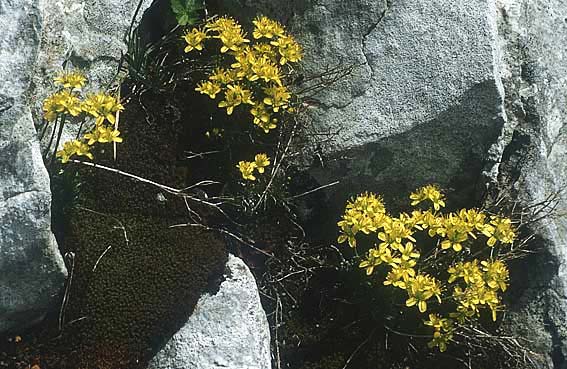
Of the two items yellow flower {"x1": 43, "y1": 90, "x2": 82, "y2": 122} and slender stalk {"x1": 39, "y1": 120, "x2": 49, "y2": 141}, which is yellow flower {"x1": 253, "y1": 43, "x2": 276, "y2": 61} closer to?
yellow flower {"x1": 43, "y1": 90, "x2": 82, "y2": 122}

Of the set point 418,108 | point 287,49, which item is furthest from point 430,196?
point 287,49

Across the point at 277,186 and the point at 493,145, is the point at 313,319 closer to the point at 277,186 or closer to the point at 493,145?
the point at 277,186

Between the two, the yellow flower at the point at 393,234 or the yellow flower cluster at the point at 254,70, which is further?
the yellow flower cluster at the point at 254,70

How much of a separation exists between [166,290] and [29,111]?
3.91 feet

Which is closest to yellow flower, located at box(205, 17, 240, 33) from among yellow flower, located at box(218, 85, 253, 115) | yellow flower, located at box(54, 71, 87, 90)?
yellow flower, located at box(218, 85, 253, 115)

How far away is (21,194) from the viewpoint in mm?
4094

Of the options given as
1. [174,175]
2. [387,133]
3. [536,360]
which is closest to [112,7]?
[174,175]

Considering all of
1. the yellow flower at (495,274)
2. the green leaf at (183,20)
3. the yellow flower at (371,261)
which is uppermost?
the green leaf at (183,20)

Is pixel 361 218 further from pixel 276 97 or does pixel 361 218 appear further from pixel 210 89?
pixel 210 89

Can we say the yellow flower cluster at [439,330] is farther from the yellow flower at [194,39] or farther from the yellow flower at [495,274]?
the yellow flower at [194,39]

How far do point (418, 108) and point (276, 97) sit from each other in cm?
85

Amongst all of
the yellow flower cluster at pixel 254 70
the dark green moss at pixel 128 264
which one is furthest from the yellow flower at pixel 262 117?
the dark green moss at pixel 128 264

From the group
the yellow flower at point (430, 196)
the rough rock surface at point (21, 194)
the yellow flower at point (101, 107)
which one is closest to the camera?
the rough rock surface at point (21, 194)

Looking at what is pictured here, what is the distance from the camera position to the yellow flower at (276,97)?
4.64 metres
